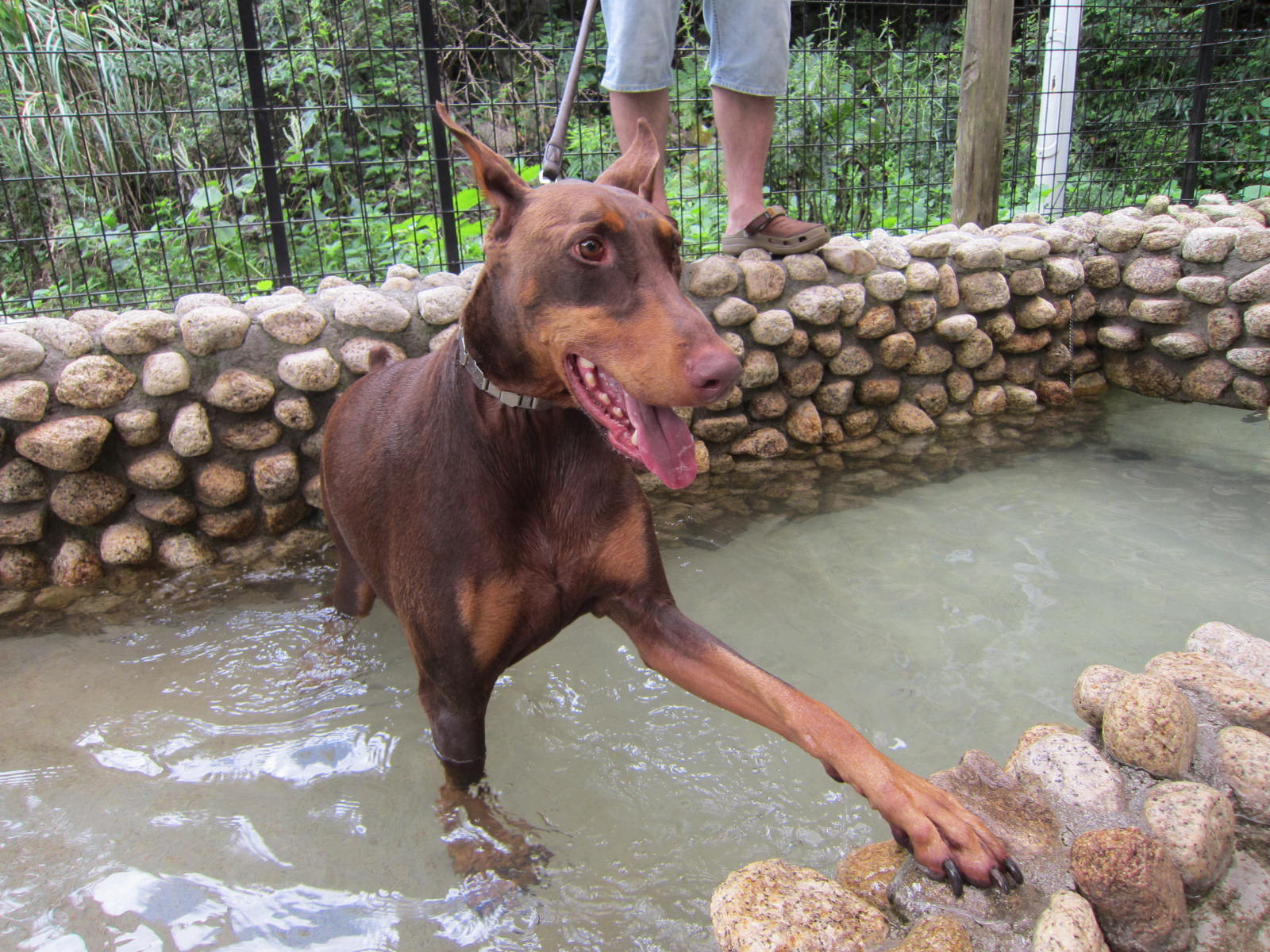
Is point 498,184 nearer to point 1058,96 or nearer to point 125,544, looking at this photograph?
point 125,544

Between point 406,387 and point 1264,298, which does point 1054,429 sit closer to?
point 1264,298

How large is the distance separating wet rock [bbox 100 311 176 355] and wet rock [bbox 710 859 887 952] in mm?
3047

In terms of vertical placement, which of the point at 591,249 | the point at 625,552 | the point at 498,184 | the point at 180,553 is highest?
the point at 498,184

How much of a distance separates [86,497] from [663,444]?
9.03 feet

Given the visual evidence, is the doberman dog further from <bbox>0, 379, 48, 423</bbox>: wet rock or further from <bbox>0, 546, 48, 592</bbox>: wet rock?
<bbox>0, 546, 48, 592</bbox>: wet rock

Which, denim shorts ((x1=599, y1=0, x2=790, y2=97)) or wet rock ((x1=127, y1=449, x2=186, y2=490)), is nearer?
wet rock ((x1=127, y1=449, x2=186, y2=490))

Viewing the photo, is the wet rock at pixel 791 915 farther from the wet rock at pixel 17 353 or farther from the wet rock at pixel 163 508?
the wet rock at pixel 17 353

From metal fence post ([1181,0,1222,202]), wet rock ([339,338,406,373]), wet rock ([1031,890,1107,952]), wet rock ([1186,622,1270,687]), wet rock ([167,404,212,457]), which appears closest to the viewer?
wet rock ([1031,890,1107,952])

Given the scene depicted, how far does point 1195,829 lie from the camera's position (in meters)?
1.64

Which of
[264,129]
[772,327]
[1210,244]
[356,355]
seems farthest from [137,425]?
[1210,244]

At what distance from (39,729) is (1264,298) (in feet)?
18.7

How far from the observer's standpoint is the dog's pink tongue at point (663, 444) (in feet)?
5.80

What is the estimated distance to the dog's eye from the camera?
1784 millimetres

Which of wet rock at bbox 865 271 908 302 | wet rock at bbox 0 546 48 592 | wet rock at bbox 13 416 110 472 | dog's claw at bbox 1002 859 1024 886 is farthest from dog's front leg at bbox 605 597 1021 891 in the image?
wet rock at bbox 865 271 908 302
